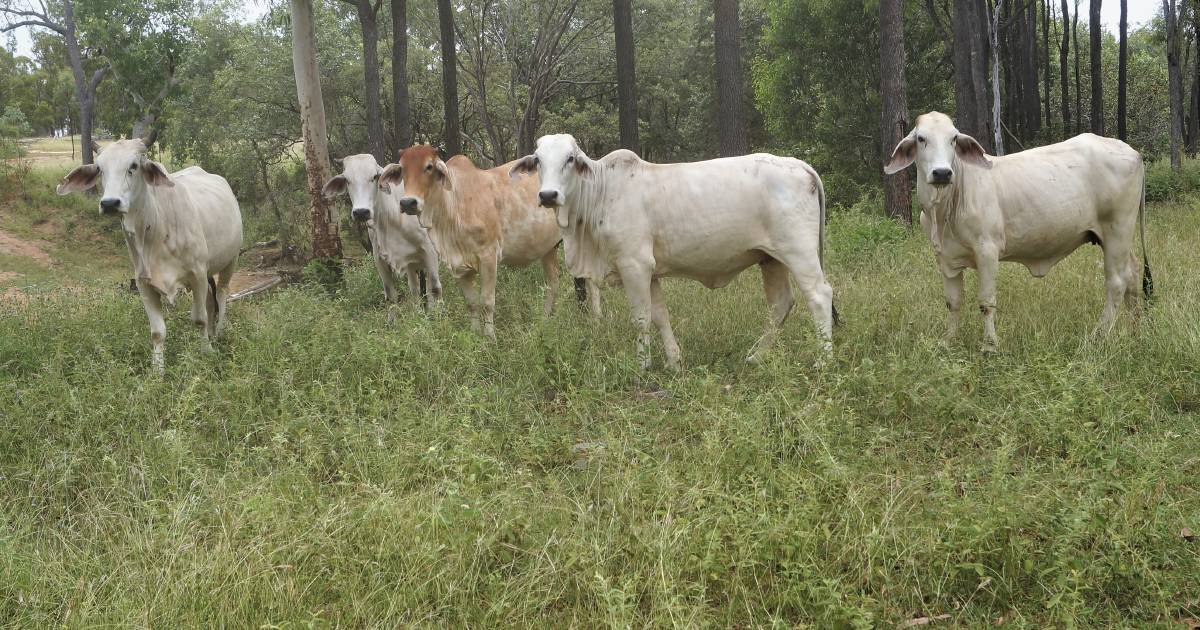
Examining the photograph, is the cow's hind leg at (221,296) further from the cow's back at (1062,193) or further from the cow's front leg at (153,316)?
the cow's back at (1062,193)

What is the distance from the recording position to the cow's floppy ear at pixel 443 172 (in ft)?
26.6

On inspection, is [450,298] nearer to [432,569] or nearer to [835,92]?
[432,569]

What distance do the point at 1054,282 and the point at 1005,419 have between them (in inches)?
137

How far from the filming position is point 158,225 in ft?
23.4

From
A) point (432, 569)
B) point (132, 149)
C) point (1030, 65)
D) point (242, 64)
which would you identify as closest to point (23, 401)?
point (132, 149)

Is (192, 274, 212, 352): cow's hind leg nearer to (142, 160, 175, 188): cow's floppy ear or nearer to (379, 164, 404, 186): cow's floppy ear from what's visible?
(142, 160, 175, 188): cow's floppy ear

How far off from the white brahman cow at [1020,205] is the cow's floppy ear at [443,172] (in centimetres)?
401

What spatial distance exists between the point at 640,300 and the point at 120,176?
13.6 ft

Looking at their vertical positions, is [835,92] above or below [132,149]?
above

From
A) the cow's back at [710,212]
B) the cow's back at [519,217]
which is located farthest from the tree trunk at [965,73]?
the cow's back at [710,212]

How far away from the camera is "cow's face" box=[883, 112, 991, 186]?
19.3ft

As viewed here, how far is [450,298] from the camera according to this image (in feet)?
32.1

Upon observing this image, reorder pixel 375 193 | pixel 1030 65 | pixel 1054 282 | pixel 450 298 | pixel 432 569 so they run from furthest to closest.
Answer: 1. pixel 1030 65
2. pixel 450 298
3. pixel 375 193
4. pixel 1054 282
5. pixel 432 569

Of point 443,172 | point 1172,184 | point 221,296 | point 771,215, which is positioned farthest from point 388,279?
point 1172,184
